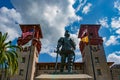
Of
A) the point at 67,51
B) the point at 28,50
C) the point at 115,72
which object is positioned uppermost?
the point at 28,50

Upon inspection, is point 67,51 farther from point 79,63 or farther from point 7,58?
point 79,63

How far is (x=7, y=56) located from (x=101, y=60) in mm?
26125

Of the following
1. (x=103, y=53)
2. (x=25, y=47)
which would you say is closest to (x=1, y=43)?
(x=25, y=47)

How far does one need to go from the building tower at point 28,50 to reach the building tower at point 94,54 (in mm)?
12802

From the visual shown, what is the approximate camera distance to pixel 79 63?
43.0m

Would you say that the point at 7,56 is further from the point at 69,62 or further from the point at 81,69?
the point at 81,69

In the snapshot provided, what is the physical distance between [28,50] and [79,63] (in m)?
14.0

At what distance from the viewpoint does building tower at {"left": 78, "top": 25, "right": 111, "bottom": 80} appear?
126 feet

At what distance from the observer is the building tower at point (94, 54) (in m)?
38.5

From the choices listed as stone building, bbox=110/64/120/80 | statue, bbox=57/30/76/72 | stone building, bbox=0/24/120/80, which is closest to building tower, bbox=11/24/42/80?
stone building, bbox=0/24/120/80

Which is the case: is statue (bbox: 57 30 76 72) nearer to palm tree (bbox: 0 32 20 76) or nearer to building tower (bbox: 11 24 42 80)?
palm tree (bbox: 0 32 20 76)

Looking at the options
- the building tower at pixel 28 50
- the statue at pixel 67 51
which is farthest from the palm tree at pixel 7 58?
the building tower at pixel 28 50

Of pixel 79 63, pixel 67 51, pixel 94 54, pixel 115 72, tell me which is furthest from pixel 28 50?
pixel 67 51

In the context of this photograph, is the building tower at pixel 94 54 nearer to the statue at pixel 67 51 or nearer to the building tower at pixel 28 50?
the building tower at pixel 28 50
